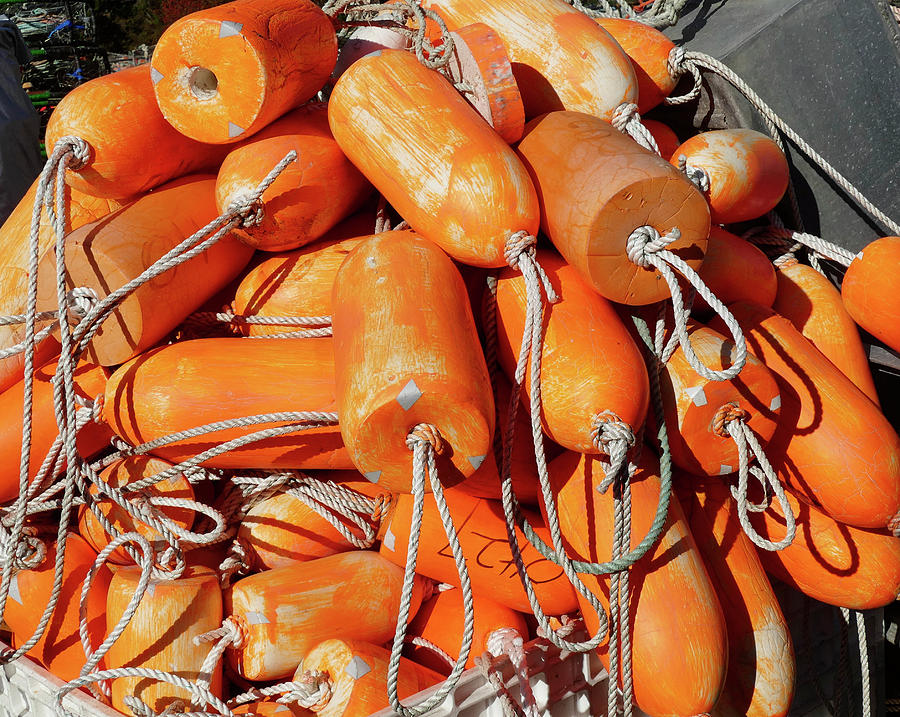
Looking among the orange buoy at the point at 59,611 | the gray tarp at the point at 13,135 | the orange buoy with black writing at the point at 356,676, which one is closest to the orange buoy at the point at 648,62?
the orange buoy with black writing at the point at 356,676

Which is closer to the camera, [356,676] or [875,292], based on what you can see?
[356,676]

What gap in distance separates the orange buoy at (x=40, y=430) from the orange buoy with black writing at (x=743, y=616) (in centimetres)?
109

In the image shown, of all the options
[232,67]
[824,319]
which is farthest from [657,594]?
[232,67]

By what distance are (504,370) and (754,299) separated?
0.55 meters

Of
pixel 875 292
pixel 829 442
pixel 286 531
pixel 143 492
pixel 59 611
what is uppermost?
pixel 875 292

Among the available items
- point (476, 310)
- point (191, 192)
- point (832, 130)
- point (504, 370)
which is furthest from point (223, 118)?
point (832, 130)

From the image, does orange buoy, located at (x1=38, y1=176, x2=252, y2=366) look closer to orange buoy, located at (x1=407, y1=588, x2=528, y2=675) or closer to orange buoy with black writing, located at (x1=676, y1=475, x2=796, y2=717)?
orange buoy, located at (x1=407, y1=588, x2=528, y2=675)

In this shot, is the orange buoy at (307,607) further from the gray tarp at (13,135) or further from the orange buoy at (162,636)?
the gray tarp at (13,135)

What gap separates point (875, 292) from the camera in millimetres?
1580

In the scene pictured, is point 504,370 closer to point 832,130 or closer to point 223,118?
point 223,118

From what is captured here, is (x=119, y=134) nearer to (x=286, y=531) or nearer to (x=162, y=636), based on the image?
(x=286, y=531)

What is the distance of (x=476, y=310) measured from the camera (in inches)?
57.5

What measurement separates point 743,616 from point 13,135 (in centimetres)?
307

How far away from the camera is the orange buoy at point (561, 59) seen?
1.56 metres
